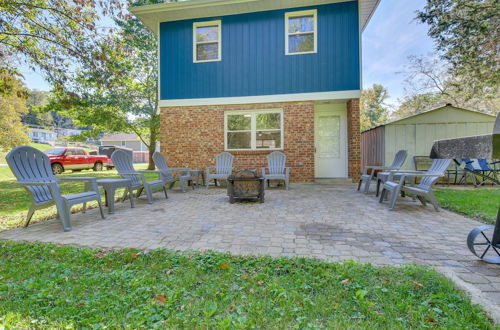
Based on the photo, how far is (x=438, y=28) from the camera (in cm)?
785

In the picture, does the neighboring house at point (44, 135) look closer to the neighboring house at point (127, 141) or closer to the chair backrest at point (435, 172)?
the neighboring house at point (127, 141)

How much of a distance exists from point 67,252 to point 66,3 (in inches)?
238

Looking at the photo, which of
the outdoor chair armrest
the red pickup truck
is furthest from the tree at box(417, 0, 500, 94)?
the red pickup truck

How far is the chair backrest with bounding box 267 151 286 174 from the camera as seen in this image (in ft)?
25.0

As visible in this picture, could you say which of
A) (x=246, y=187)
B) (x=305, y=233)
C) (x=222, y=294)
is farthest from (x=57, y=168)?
(x=222, y=294)

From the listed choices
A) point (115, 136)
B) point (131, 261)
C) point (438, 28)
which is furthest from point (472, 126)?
point (115, 136)

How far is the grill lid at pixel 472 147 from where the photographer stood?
1.17 m

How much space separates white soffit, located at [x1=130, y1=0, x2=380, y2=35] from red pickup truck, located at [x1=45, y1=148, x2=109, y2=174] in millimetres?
10089

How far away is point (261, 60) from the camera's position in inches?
319

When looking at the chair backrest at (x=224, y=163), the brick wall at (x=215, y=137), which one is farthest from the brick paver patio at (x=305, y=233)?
the brick wall at (x=215, y=137)

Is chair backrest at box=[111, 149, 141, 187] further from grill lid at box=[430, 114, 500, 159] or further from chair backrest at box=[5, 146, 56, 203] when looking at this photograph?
grill lid at box=[430, 114, 500, 159]

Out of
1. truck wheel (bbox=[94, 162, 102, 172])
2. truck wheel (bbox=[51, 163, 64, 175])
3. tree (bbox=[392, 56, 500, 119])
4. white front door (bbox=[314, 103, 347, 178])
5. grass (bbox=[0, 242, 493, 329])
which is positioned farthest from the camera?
truck wheel (bbox=[94, 162, 102, 172])

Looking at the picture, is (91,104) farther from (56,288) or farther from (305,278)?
(305,278)

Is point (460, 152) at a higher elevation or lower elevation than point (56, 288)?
higher
